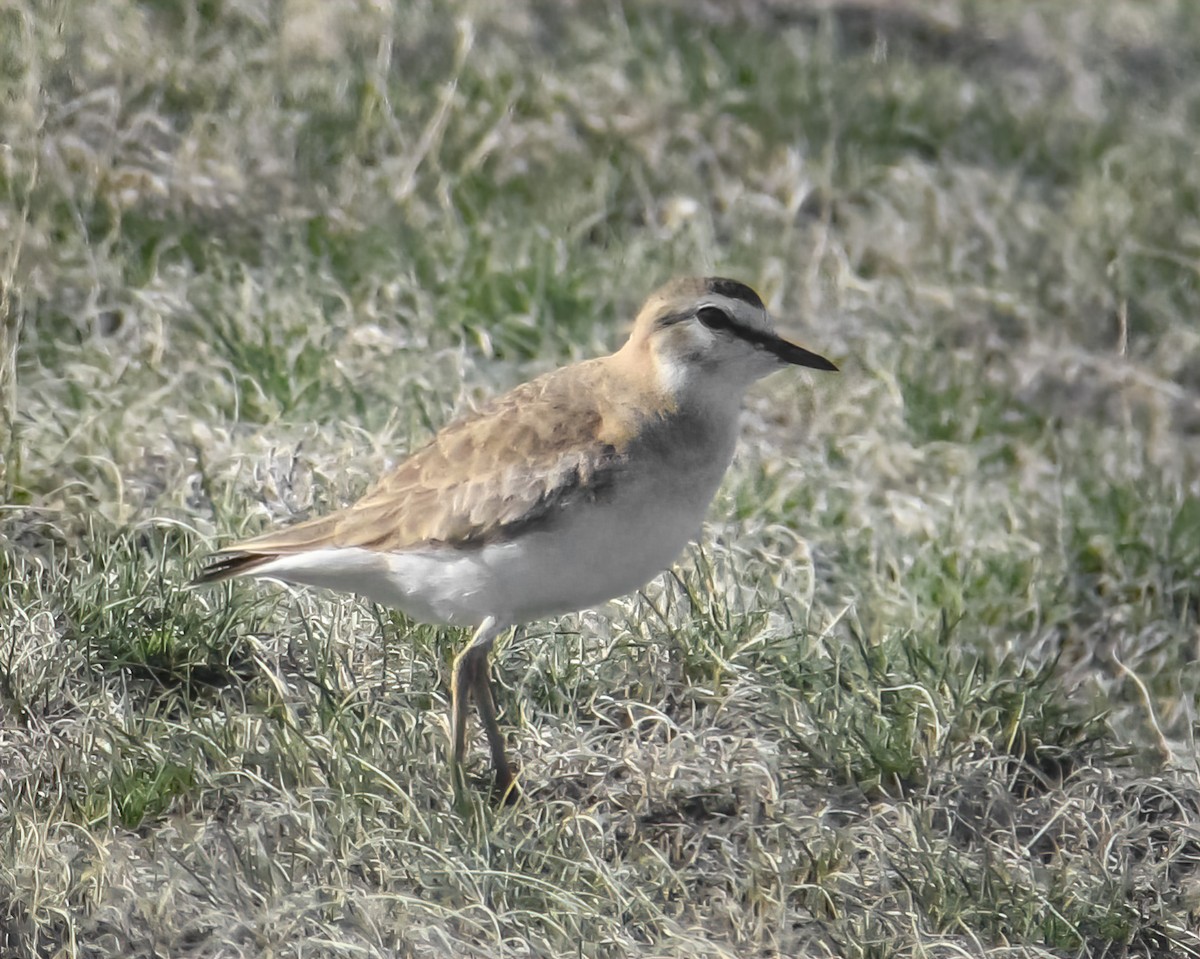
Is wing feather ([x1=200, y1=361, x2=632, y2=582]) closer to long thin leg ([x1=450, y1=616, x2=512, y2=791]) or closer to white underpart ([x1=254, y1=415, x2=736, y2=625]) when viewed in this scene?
white underpart ([x1=254, y1=415, x2=736, y2=625])

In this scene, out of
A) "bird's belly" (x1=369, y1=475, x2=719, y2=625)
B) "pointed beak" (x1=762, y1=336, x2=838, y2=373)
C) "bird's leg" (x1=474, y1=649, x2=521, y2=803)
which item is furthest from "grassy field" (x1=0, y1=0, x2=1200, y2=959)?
"pointed beak" (x1=762, y1=336, x2=838, y2=373)

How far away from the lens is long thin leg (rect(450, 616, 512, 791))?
448 cm

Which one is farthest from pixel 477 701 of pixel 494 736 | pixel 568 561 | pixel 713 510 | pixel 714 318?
pixel 713 510

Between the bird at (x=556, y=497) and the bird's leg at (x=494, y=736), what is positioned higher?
the bird at (x=556, y=497)

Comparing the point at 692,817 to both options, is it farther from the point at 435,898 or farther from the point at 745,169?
the point at 745,169

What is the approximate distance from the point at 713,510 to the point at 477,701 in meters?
1.78

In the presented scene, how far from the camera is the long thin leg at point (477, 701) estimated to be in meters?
4.48

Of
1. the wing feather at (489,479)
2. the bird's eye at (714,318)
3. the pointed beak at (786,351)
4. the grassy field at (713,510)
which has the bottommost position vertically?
the grassy field at (713,510)

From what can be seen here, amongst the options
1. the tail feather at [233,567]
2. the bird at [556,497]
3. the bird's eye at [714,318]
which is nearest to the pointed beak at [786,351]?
the bird at [556,497]

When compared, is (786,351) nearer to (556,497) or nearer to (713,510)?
(556,497)

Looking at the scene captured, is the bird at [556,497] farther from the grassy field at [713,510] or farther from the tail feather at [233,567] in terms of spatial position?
the grassy field at [713,510]

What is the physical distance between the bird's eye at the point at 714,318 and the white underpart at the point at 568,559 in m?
0.24

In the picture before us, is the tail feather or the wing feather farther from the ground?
the wing feather

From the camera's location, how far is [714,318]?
4.44 meters
